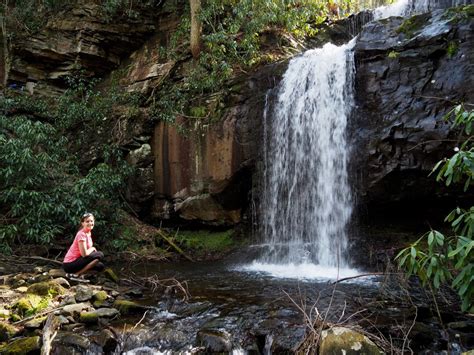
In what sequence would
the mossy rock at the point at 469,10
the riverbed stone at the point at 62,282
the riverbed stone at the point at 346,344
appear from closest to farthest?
the riverbed stone at the point at 346,344 → the riverbed stone at the point at 62,282 → the mossy rock at the point at 469,10

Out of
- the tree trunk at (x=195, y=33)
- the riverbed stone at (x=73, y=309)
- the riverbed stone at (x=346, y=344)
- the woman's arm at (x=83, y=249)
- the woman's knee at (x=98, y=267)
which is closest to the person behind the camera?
the riverbed stone at (x=346, y=344)

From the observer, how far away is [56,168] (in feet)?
34.3

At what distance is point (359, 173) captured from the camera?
28.9ft

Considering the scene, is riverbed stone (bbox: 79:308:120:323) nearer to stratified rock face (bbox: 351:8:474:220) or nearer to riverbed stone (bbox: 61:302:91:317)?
riverbed stone (bbox: 61:302:91:317)

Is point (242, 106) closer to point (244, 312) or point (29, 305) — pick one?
point (244, 312)

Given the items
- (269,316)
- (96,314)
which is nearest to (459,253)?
(269,316)

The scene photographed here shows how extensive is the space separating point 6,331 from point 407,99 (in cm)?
793

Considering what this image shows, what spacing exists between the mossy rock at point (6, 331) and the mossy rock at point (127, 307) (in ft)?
4.13

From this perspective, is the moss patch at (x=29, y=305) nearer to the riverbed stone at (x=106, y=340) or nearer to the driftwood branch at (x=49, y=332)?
the driftwood branch at (x=49, y=332)

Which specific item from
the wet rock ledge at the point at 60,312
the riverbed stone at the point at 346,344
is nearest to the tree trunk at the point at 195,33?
the wet rock ledge at the point at 60,312

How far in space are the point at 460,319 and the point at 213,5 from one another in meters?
10.3

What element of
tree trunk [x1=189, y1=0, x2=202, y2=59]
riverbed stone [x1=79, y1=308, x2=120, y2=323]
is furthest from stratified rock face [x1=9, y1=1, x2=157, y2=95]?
riverbed stone [x1=79, y1=308, x2=120, y2=323]

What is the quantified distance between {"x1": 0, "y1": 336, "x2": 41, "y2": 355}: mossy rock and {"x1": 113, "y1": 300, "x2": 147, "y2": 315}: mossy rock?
122 centimetres

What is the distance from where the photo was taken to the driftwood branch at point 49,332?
4.32 m
